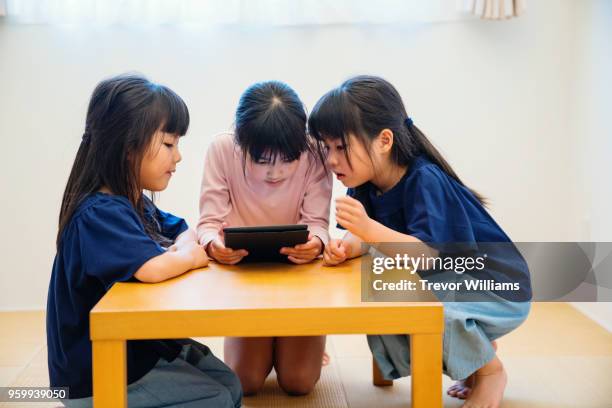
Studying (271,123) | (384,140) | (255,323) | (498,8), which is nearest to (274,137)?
(271,123)

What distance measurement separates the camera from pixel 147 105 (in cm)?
147

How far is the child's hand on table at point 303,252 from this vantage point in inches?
58.6

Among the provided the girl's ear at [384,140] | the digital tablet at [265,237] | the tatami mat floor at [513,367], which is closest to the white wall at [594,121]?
the tatami mat floor at [513,367]

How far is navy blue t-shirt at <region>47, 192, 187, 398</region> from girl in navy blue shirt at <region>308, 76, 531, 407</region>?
1.32ft

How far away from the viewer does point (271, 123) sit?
153cm

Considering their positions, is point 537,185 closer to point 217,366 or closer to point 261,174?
point 261,174

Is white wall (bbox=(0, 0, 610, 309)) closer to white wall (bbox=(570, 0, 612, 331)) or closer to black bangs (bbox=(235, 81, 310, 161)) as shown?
white wall (bbox=(570, 0, 612, 331))

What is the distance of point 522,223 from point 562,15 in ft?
2.47

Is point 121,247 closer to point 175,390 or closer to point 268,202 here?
point 175,390

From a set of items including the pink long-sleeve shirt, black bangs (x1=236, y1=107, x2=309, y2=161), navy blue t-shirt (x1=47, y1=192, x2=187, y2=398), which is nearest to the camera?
navy blue t-shirt (x1=47, y1=192, x2=187, y2=398)

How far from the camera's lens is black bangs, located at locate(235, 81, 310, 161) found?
1.53 m

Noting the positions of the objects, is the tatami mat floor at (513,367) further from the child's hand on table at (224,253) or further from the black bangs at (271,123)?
the black bangs at (271,123)

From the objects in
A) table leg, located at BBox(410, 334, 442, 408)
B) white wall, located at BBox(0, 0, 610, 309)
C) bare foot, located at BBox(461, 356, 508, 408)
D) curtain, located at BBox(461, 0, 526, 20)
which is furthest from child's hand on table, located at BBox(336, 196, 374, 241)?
curtain, located at BBox(461, 0, 526, 20)

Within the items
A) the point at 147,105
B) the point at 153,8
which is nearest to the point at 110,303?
the point at 147,105
